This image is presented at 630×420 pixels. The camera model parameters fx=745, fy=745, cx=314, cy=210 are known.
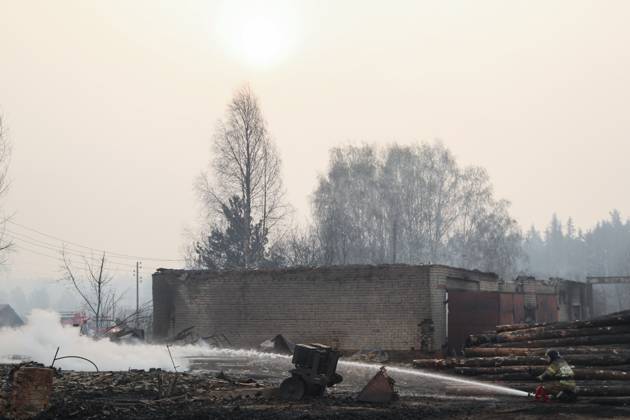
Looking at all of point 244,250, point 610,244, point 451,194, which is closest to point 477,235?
point 451,194

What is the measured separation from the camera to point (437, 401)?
16047 mm

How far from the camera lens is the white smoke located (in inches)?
931

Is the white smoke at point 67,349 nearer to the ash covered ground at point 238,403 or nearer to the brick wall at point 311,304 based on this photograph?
the ash covered ground at point 238,403

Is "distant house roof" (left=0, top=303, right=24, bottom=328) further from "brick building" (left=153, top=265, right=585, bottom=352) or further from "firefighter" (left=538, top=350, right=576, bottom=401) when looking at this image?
"firefighter" (left=538, top=350, right=576, bottom=401)

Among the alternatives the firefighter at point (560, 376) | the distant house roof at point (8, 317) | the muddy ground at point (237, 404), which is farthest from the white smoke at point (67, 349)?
the distant house roof at point (8, 317)

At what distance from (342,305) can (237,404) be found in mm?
14333

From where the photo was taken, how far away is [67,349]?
24406 millimetres

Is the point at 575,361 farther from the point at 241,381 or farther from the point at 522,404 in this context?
the point at 241,381

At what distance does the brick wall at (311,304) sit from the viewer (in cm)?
2798

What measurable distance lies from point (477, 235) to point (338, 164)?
12598 millimetres

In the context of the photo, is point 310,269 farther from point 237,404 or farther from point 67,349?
point 237,404

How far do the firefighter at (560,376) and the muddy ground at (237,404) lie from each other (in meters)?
0.33

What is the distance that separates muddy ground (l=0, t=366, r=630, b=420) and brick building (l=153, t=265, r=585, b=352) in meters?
10.3

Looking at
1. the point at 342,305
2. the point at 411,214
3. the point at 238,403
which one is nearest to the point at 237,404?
the point at 238,403
